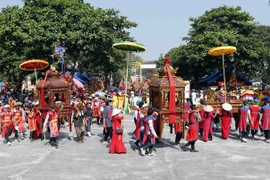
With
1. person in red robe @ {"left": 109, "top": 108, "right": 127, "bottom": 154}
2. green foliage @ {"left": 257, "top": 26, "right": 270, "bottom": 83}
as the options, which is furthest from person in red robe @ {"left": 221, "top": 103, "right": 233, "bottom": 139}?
green foliage @ {"left": 257, "top": 26, "right": 270, "bottom": 83}

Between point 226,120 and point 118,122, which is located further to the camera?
point 226,120

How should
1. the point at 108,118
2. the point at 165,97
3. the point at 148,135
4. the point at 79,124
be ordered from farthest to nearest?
the point at 79,124
the point at 108,118
the point at 165,97
the point at 148,135

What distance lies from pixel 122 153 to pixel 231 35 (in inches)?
794

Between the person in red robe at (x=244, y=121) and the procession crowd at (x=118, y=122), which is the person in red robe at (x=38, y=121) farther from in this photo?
the person in red robe at (x=244, y=121)

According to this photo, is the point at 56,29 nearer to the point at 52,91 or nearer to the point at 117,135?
the point at 52,91

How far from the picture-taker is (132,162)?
890cm

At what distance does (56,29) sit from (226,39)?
1401 centimetres

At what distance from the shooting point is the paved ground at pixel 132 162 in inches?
305

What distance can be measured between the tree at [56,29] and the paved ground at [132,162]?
11426mm

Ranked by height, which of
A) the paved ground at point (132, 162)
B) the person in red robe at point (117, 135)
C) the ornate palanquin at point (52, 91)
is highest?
the ornate palanquin at point (52, 91)

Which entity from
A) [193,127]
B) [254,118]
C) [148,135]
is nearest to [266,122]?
[254,118]

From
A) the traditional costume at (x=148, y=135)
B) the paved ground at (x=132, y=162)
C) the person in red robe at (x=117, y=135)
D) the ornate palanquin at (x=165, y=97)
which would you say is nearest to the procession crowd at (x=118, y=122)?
the person in red robe at (x=117, y=135)

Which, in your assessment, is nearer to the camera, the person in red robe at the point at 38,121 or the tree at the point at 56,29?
the person in red robe at the point at 38,121

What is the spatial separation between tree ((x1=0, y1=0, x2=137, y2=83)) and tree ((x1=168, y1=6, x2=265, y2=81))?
7.88 m
